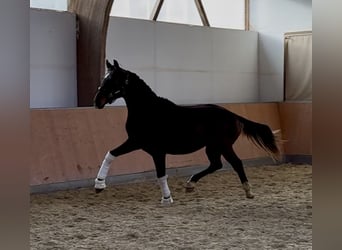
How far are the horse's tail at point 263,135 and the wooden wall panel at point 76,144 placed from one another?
6.41 ft

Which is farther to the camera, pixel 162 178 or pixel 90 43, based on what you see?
pixel 90 43

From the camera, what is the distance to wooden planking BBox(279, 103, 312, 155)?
384 inches

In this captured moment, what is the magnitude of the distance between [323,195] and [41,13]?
7343 millimetres

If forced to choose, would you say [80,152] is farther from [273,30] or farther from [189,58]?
[273,30]

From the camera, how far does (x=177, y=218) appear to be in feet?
16.8

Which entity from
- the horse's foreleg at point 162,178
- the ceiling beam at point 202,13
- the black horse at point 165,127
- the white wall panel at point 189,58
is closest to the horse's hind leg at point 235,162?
the black horse at point 165,127

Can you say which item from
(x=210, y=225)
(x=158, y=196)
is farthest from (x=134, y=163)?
(x=210, y=225)

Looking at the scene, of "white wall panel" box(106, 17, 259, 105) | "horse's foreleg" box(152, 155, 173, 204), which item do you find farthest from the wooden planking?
"horse's foreleg" box(152, 155, 173, 204)

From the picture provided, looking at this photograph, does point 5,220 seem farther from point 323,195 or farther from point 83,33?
point 83,33

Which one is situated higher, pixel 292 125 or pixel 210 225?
pixel 292 125

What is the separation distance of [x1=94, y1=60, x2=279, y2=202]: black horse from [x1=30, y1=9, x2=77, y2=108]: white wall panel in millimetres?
2351

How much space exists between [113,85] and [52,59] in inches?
103

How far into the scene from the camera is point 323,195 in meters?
0.94

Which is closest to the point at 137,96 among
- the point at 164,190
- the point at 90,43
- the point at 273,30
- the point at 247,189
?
the point at 164,190
